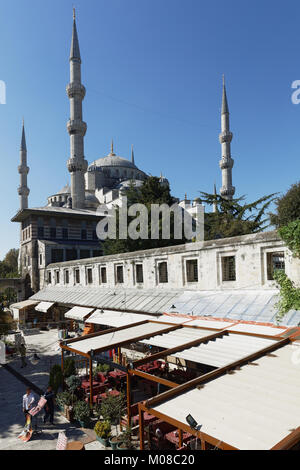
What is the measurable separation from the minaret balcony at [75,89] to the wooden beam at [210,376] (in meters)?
42.7

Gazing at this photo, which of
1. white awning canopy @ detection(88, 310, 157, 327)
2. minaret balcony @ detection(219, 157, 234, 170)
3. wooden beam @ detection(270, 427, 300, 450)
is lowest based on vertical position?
white awning canopy @ detection(88, 310, 157, 327)

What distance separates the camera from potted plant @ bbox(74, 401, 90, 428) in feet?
29.1

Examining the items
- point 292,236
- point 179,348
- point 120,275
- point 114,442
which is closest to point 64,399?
point 114,442

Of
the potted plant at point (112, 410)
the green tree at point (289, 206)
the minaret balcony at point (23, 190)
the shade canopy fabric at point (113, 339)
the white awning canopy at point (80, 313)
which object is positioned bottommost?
the potted plant at point (112, 410)

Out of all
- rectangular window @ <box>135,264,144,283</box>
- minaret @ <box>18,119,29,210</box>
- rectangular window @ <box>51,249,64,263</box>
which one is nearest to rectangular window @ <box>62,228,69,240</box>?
rectangular window @ <box>51,249,64,263</box>

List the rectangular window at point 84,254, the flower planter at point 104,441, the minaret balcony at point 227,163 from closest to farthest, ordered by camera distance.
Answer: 1. the flower planter at point 104,441
2. the rectangular window at point 84,254
3. the minaret balcony at point 227,163

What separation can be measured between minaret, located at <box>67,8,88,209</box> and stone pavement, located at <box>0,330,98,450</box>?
29247mm

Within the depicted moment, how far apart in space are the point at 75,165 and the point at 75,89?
1007 centimetres

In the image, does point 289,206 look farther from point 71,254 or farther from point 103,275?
point 71,254

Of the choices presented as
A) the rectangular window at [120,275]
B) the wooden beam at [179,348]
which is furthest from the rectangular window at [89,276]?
the wooden beam at [179,348]

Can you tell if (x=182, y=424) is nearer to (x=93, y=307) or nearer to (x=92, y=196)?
(x=93, y=307)

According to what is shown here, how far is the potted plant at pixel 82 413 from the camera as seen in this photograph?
29.1ft

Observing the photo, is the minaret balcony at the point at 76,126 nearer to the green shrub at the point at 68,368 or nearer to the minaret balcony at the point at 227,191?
the minaret balcony at the point at 227,191

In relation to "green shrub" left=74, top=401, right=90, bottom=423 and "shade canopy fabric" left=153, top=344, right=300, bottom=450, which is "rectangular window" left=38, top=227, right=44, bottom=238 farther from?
"shade canopy fabric" left=153, top=344, right=300, bottom=450
